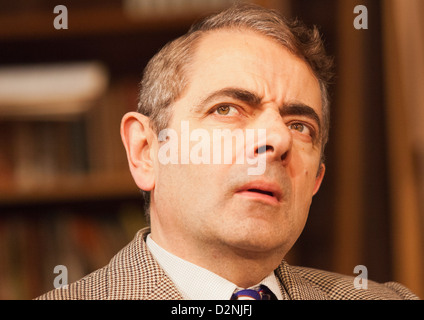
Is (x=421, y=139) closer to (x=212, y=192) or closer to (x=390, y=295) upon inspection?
(x=390, y=295)

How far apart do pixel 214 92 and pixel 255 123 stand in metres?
0.07

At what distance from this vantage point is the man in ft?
2.43

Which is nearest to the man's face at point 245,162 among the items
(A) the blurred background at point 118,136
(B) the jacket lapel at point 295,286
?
(B) the jacket lapel at point 295,286

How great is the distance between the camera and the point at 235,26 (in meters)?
0.81

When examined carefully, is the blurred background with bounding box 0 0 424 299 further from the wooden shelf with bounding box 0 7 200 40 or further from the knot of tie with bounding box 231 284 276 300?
the knot of tie with bounding box 231 284 276 300

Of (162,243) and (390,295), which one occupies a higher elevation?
(162,243)

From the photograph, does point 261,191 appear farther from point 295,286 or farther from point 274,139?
point 295,286

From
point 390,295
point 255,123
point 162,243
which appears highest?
point 255,123

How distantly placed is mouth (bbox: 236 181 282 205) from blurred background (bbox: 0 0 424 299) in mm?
493

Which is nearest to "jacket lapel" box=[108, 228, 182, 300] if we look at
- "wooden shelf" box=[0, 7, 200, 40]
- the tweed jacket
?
the tweed jacket

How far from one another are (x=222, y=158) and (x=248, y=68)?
14cm

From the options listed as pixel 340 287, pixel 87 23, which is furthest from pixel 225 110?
pixel 87 23

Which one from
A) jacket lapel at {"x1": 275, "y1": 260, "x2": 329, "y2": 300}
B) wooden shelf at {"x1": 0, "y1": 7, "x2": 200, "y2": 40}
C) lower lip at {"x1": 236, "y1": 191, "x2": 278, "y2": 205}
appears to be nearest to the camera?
lower lip at {"x1": 236, "y1": 191, "x2": 278, "y2": 205}
